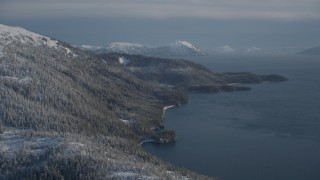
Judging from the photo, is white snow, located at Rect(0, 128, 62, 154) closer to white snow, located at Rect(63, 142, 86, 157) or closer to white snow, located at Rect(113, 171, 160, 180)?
white snow, located at Rect(63, 142, 86, 157)

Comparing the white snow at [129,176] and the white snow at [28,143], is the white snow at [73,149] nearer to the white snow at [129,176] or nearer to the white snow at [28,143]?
the white snow at [28,143]

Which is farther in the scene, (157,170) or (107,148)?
(107,148)


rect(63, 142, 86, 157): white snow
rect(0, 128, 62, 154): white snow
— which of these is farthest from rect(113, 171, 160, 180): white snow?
rect(0, 128, 62, 154): white snow

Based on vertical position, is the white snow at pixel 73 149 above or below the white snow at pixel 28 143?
above

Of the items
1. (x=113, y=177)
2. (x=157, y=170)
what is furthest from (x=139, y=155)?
(x=113, y=177)

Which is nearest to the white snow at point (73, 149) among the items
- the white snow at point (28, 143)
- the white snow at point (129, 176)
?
the white snow at point (28, 143)

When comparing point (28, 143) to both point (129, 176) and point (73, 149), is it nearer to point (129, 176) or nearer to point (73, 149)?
point (73, 149)

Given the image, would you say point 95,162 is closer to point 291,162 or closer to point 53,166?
point 53,166

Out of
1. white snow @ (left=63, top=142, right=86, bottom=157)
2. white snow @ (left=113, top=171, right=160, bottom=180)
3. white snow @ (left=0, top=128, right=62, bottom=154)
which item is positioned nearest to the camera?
white snow @ (left=113, top=171, right=160, bottom=180)

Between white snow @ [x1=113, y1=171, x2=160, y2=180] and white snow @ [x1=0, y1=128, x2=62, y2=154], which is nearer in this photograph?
white snow @ [x1=113, y1=171, x2=160, y2=180]

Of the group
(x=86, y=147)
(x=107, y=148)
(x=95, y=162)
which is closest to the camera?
(x=95, y=162)

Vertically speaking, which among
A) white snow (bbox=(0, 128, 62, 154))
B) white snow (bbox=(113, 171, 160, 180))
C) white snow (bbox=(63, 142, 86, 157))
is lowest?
white snow (bbox=(0, 128, 62, 154))
